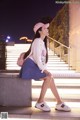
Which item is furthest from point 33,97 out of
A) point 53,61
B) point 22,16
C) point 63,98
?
point 22,16

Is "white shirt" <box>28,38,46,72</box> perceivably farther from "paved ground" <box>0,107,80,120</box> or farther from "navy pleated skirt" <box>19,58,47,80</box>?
"paved ground" <box>0,107,80,120</box>

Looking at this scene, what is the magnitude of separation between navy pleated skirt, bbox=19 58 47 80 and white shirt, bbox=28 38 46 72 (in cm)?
7

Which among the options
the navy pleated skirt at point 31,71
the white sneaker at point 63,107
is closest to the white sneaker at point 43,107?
the white sneaker at point 63,107

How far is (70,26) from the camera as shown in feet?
36.4

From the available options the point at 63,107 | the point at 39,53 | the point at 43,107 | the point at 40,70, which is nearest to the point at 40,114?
the point at 43,107

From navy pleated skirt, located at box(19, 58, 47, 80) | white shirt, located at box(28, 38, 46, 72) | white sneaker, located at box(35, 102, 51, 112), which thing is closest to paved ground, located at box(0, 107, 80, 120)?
white sneaker, located at box(35, 102, 51, 112)

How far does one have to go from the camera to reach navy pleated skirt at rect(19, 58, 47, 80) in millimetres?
4965

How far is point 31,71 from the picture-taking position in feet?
16.4

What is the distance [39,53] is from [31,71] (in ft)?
1.10

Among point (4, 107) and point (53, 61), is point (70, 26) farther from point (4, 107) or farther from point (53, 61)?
point (4, 107)

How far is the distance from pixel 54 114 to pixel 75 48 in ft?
16.2

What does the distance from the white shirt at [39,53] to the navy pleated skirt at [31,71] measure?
74 millimetres

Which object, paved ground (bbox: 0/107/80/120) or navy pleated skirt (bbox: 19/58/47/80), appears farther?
navy pleated skirt (bbox: 19/58/47/80)

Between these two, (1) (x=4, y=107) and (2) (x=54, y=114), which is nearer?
(2) (x=54, y=114)
